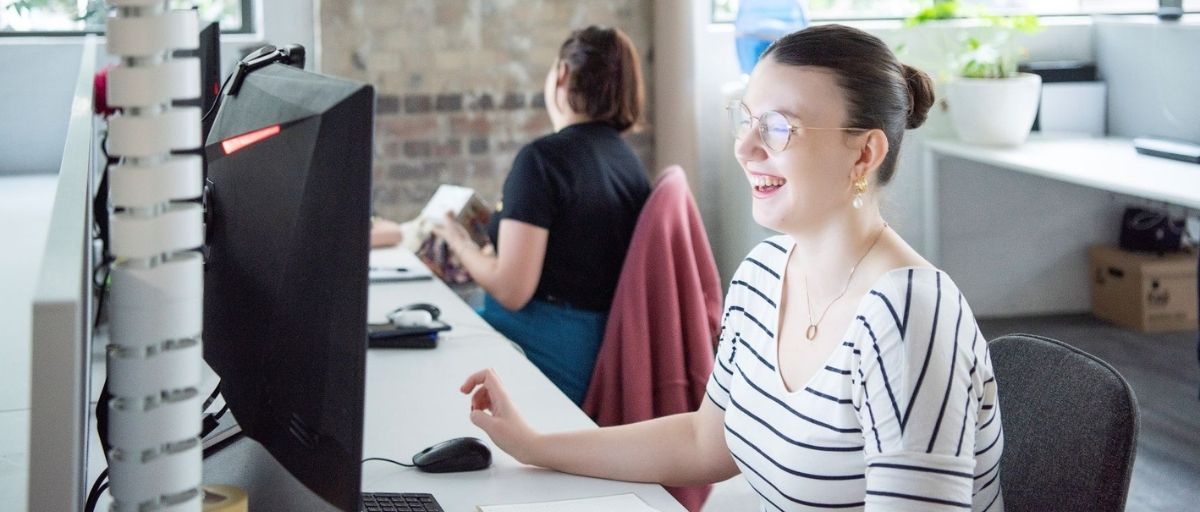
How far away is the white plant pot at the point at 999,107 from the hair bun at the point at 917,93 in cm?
293

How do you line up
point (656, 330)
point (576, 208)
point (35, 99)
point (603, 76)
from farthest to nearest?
point (35, 99) → point (603, 76) → point (576, 208) → point (656, 330)

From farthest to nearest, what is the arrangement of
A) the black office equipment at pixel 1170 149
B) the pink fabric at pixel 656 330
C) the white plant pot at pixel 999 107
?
→ the white plant pot at pixel 999 107, the black office equipment at pixel 1170 149, the pink fabric at pixel 656 330

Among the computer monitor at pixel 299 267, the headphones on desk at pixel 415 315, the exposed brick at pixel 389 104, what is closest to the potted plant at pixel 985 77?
the exposed brick at pixel 389 104

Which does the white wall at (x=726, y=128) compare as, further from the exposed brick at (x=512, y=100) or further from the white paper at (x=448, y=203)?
the white paper at (x=448, y=203)

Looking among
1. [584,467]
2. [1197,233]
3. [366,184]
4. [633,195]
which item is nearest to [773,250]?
[584,467]

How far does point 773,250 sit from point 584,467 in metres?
0.35

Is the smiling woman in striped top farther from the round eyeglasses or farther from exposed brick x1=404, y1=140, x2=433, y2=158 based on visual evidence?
exposed brick x1=404, y1=140, x2=433, y2=158

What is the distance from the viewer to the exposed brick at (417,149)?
4.68 metres

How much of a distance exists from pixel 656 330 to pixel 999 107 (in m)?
2.20

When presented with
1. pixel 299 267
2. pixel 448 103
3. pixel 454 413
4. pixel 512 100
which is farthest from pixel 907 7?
pixel 299 267

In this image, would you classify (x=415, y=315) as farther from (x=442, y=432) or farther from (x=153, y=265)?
(x=153, y=265)

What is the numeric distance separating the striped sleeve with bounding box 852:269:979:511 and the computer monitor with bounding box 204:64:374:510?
520 mm

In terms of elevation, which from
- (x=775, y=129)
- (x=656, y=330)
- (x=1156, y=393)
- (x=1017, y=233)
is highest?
(x=775, y=129)

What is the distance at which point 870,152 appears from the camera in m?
1.40
